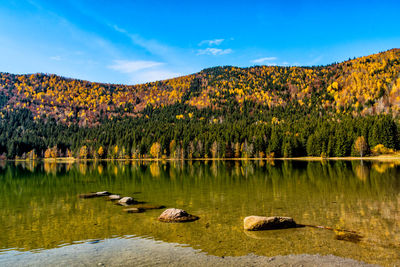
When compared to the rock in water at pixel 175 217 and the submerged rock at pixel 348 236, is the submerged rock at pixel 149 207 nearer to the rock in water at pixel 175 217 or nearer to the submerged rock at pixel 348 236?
the rock in water at pixel 175 217

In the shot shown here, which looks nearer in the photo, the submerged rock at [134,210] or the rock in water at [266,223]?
the rock in water at [266,223]

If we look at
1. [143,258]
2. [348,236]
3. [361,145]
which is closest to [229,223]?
[348,236]

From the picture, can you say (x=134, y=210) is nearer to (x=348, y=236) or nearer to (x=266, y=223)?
(x=266, y=223)

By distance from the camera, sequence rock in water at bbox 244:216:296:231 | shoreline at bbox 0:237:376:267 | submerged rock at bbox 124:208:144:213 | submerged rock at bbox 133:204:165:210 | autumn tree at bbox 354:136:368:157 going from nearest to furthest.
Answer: shoreline at bbox 0:237:376:267, rock in water at bbox 244:216:296:231, submerged rock at bbox 124:208:144:213, submerged rock at bbox 133:204:165:210, autumn tree at bbox 354:136:368:157

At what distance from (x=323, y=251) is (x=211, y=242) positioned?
21.9ft

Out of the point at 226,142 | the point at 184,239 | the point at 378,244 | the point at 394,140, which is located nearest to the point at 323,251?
the point at 378,244

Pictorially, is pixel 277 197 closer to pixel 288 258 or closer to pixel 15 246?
pixel 288 258

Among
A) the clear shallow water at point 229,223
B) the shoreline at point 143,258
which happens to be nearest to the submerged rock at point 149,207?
the clear shallow water at point 229,223

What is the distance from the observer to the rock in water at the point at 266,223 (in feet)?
63.8

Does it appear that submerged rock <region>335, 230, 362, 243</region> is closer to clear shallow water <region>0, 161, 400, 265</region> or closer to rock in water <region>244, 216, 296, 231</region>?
clear shallow water <region>0, 161, 400, 265</region>

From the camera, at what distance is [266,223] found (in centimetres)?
1955

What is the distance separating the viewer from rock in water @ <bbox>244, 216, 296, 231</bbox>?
19438 millimetres

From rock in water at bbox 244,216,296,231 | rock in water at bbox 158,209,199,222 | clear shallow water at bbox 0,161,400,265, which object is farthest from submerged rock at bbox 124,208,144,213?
rock in water at bbox 244,216,296,231

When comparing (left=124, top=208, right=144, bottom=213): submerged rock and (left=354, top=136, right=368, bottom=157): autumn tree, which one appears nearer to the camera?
(left=124, top=208, right=144, bottom=213): submerged rock
